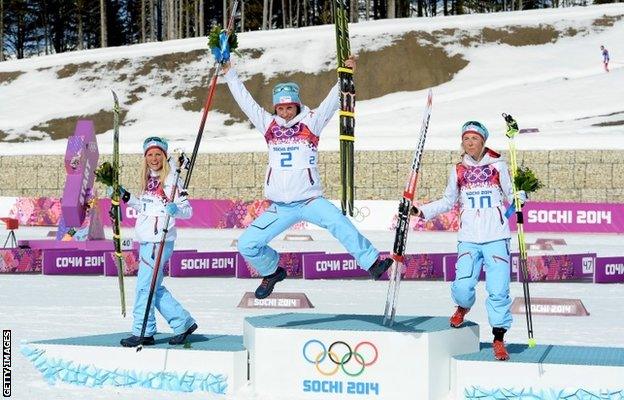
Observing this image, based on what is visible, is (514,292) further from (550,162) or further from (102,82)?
(102,82)

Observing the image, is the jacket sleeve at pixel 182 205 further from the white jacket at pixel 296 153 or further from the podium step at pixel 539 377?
the podium step at pixel 539 377

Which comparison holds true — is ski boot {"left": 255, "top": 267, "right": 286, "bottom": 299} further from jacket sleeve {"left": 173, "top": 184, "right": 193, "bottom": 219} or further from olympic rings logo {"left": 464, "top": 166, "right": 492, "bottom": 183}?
olympic rings logo {"left": 464, "top": 166, "right": 492, "bottom": 183}

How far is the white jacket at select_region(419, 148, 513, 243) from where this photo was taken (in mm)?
9469

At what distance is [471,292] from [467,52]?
2013 inches

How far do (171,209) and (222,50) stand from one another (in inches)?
60.0

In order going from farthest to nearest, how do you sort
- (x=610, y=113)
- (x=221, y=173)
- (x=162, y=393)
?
(x=610, y=113)
(x=221, y=173)
(x=162, y=393)

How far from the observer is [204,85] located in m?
59.0

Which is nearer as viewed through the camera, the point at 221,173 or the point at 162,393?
the point at 162,393

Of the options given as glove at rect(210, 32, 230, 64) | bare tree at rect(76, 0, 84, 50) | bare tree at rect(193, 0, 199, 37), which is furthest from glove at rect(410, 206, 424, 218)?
bare tree at rect(76, 0, 84, 50)

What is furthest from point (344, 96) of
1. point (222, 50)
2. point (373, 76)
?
point (373, 76)

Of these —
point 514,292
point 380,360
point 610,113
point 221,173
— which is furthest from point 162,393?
point 610,113

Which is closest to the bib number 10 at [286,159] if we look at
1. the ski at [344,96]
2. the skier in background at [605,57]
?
the ski at [344,96]

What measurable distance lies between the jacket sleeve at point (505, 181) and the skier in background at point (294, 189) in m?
1.18

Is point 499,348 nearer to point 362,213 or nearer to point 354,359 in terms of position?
point 354,359
